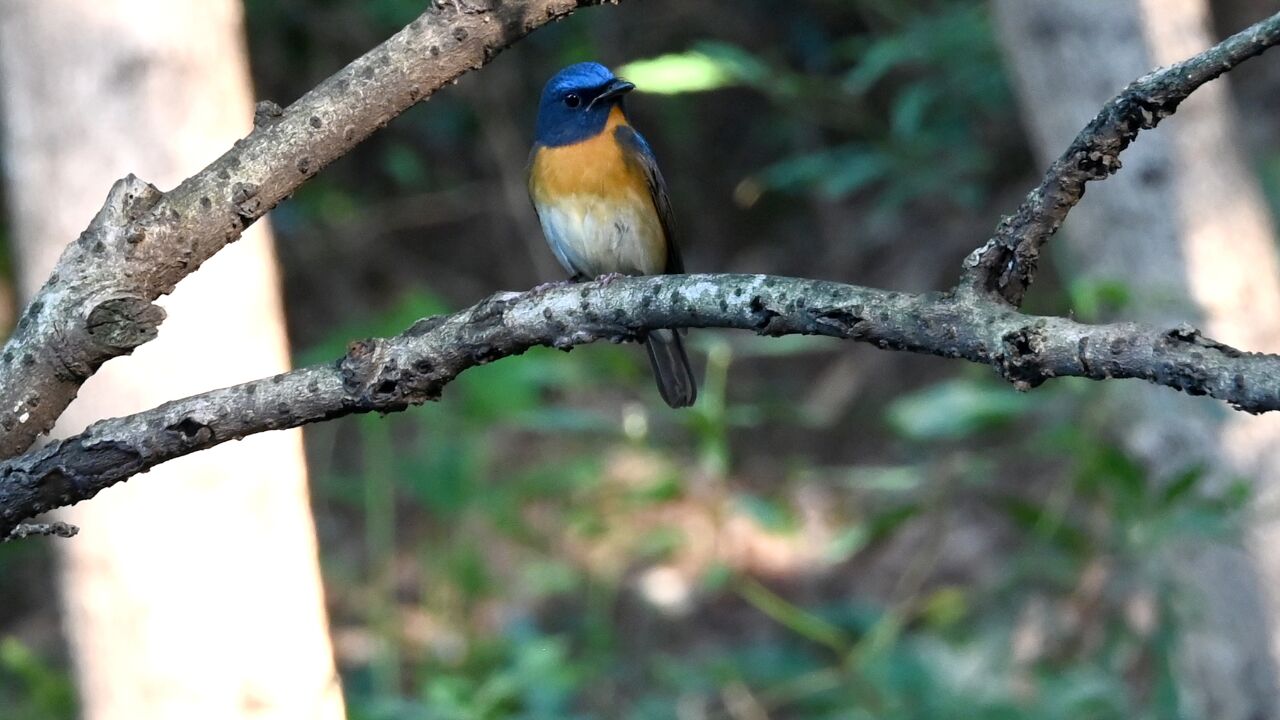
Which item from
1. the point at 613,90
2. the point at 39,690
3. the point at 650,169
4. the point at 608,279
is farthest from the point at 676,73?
the point at 39,690

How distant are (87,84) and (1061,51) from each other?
306 centimetres

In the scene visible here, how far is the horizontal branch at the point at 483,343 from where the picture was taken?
1.84m

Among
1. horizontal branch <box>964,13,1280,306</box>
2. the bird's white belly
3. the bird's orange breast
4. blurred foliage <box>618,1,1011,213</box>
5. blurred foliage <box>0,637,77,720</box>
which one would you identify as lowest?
horizontal branch <box>964,13,1280,306</box>

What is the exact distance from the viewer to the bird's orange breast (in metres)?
4.79

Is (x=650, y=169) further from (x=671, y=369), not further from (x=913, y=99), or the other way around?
(x=913, y=99)

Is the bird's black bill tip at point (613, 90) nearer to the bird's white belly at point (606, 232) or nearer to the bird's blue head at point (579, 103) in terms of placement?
the bird's blue head at point (579, 103)

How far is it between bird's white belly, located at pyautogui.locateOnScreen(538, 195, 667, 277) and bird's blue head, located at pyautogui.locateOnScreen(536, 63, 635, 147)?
0.78ft

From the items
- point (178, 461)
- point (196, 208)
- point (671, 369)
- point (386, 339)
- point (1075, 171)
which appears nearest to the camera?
point (1075, 171)

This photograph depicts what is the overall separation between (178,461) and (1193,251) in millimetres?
3208

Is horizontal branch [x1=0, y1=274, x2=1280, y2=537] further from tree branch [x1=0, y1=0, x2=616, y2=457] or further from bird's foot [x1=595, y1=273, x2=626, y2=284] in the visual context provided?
tree branch [x1=0, y1=0, x2=616, y2=457]

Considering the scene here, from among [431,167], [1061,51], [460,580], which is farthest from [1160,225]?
[431,167]

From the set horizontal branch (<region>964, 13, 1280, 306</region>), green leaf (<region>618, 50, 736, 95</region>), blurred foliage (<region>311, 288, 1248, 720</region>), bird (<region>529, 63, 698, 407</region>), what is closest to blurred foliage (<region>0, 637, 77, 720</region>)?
blurred foliage (<region>311, 288, 1248, 720</region>)

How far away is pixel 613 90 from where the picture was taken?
186 inches

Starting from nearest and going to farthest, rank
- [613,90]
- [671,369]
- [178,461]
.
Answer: [178,461]
[613,90]
[671,369]
